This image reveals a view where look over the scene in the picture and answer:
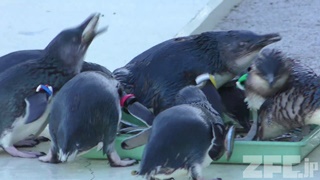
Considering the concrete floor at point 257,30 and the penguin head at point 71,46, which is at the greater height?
the penguin head at point 71,46

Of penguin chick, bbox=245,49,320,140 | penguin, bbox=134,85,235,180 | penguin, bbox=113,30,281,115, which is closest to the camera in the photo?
penguin, bbox=134,85,235,180

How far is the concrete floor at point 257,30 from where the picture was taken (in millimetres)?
3602

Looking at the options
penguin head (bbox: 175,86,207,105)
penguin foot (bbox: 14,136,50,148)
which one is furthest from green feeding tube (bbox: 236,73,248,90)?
penguin foot (bbox: 14,136,50,148)

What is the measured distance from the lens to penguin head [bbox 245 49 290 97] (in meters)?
3.69

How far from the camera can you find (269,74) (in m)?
3.69

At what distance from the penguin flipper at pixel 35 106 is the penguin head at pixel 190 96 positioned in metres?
0.56

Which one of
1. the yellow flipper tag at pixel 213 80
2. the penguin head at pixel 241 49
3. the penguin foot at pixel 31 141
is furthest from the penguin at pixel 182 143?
the penguin foot at pixel 31 141

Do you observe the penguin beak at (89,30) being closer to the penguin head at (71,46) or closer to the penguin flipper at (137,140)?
the penguin head at (71,46)

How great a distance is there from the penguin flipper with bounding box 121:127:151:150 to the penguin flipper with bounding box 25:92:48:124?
1.24ft

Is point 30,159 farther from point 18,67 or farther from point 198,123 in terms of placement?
point 198,123

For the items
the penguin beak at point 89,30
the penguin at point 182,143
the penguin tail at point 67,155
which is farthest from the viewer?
the penguin beak at point 89,30

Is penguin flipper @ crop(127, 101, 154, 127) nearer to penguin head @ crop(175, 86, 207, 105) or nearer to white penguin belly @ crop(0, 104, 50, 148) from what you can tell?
penguin head @ crop(175, 86, 207, 105)

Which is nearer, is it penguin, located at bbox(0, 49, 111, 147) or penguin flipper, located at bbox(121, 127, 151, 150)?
penguin flipper, located at bbox(121, 127, 151, 150)

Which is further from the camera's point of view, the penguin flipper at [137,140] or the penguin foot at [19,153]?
the penguin foot at [19,153]
